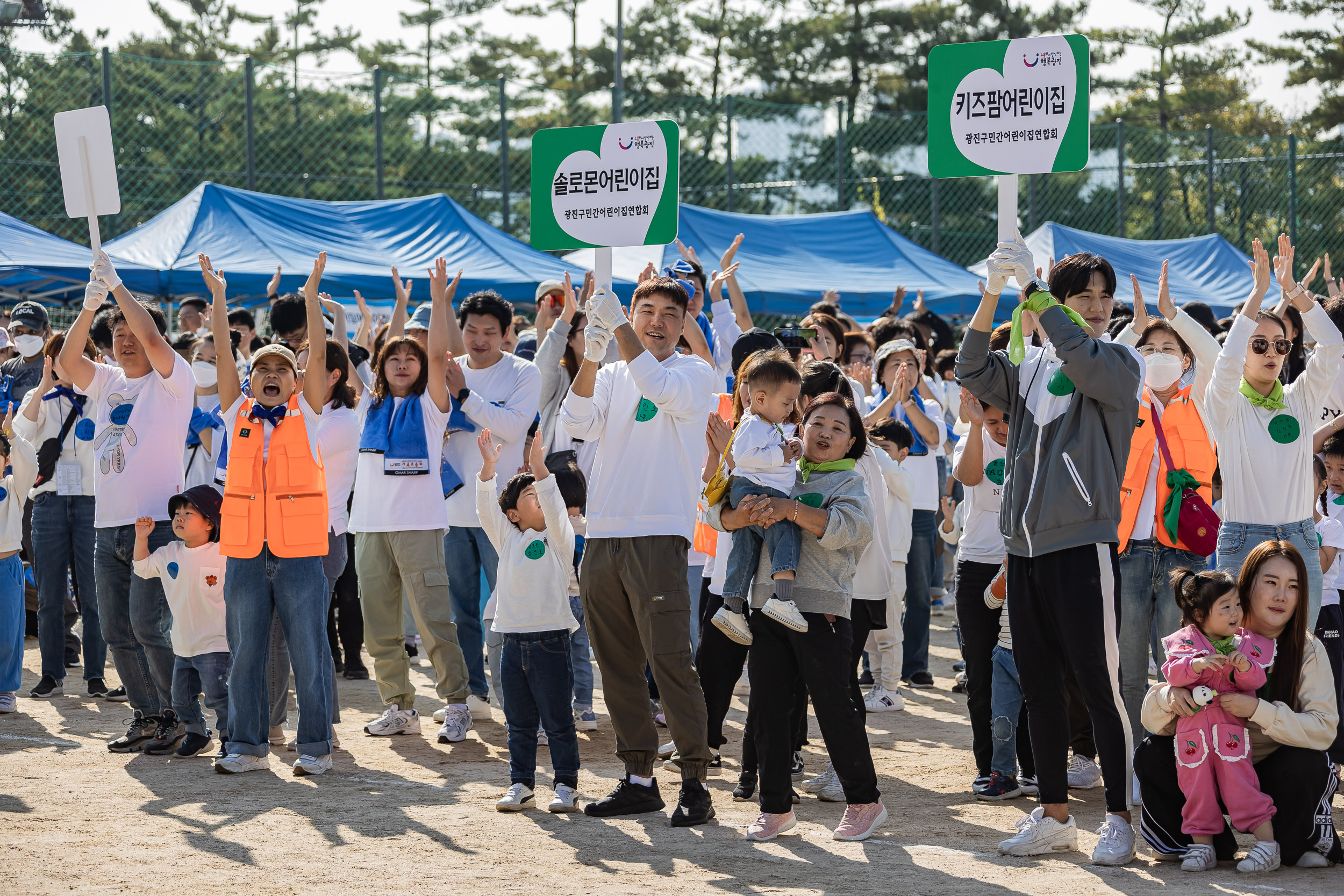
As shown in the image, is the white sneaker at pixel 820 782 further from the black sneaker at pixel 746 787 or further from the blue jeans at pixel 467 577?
the blue jeans at pixel 467 577

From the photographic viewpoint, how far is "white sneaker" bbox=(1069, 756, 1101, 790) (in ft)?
19.2

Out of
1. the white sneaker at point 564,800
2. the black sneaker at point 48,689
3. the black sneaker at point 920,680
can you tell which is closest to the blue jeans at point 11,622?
the black sneaker at point 48,689

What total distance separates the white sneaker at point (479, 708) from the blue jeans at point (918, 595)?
2406 millimetres

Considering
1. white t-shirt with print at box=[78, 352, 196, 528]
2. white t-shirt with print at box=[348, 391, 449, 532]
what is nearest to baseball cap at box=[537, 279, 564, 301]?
white t-shirt with print at box=[348, 391, 449, 532]

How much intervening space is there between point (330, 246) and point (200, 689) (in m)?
7.52

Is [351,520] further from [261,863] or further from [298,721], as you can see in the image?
[261,863]

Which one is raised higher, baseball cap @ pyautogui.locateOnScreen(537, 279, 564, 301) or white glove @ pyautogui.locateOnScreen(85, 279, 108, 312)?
baseball cap @ pyautogui.locateOnScreen(537, 279, 564, 301)

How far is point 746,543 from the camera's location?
509 cm

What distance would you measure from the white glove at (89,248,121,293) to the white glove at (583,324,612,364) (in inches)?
90.1

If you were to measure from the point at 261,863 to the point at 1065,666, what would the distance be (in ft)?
9.16

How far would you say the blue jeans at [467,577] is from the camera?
7277 millimetres

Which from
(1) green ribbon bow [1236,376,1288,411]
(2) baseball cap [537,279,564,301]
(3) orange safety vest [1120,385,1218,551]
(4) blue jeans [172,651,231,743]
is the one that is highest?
(2) baseball cap [537,279,564,301]

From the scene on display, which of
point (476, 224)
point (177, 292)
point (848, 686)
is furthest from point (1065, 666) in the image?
point (476, 224)

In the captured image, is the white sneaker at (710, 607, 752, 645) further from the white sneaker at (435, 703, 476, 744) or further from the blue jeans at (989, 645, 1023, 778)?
the white sneaker at (435, 703, 476, 744)
